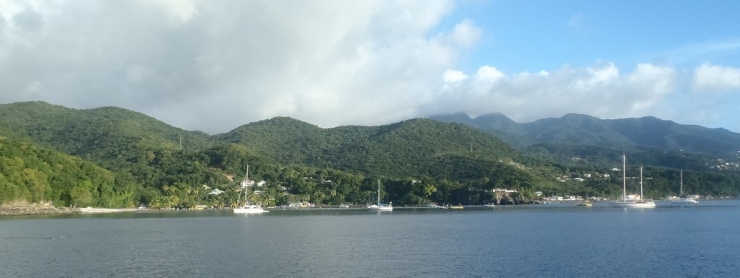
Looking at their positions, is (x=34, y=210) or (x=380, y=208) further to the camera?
(x=380, y=208)

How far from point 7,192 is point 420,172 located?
115947mm

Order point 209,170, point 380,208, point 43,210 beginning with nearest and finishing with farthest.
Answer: point 43,210 → point 380,208 → point 209,170

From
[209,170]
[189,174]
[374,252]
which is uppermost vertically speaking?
[209,170]

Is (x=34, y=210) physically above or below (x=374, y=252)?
above

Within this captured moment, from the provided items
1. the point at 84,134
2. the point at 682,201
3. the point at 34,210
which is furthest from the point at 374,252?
the point at 84,134

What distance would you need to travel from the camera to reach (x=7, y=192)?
99688 mm

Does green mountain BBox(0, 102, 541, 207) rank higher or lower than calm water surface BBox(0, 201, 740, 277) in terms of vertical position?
higher

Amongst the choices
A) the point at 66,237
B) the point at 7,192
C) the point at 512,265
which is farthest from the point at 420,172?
the point at 512,265

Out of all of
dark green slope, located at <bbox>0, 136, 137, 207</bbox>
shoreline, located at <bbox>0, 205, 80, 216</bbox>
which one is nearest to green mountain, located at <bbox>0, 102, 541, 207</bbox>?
dark green slope, located at <bbox>0, 136, 137, 207</bbox>

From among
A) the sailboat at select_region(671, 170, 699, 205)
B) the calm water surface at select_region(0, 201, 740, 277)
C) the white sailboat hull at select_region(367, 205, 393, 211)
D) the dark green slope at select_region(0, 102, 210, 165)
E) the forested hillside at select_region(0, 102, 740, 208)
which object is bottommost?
the calm water surface at select_region(0, 201, 740, 277)

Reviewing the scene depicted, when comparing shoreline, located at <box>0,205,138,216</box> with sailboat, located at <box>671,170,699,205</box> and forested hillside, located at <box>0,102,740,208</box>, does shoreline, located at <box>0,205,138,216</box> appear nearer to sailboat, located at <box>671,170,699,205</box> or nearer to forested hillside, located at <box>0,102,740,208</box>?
forested hillside, located at <box>0,102,740,208</box>

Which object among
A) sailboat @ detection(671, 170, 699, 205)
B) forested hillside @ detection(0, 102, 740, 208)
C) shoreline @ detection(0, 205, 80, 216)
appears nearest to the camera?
shoreline @ detection(0, 205, 80, 216)

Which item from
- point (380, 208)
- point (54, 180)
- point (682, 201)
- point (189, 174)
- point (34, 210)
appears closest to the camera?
point (34, 210)

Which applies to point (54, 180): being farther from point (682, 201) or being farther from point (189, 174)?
point (682, 201)
